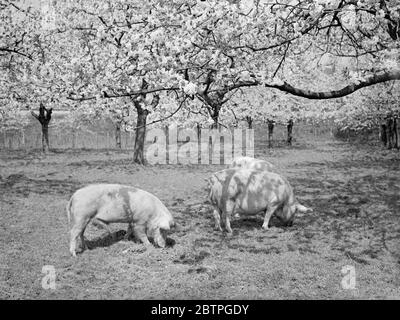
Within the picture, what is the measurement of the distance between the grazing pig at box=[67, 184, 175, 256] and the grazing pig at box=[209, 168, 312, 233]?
1725 mm

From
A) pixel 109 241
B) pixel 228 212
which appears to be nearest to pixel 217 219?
pixel 228 212

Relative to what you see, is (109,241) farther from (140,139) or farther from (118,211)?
(140,139)

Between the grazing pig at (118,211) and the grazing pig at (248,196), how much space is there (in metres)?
1.72

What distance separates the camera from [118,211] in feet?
30.1

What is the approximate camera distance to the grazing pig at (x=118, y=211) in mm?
8773

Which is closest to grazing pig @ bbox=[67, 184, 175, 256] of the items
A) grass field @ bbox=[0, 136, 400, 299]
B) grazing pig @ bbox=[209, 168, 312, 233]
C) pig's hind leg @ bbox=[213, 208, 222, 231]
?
grass field @ bbox=[0, 136, 400, 299]

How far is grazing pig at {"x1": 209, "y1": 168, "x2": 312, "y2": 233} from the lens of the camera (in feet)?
35.6

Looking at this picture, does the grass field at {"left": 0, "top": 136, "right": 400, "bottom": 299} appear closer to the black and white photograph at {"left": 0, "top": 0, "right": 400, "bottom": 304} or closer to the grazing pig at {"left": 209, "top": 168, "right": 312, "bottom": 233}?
the black and white photograph at {"left": 0, "top": 0, "right": 400, "bottom": 304}

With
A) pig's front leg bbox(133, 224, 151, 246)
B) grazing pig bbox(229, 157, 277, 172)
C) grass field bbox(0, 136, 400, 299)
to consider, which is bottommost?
grass field bbox(0, 136, 400, 299)

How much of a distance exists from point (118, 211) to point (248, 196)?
3.58 metres

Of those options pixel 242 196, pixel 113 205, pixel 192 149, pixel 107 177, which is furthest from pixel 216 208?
pixel 192 149

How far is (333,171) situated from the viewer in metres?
23.8

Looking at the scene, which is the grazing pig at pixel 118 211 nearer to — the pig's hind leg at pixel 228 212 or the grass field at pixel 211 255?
the grass field at pixel 211 255

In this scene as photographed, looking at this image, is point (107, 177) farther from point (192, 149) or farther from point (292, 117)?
point (292, 117)
